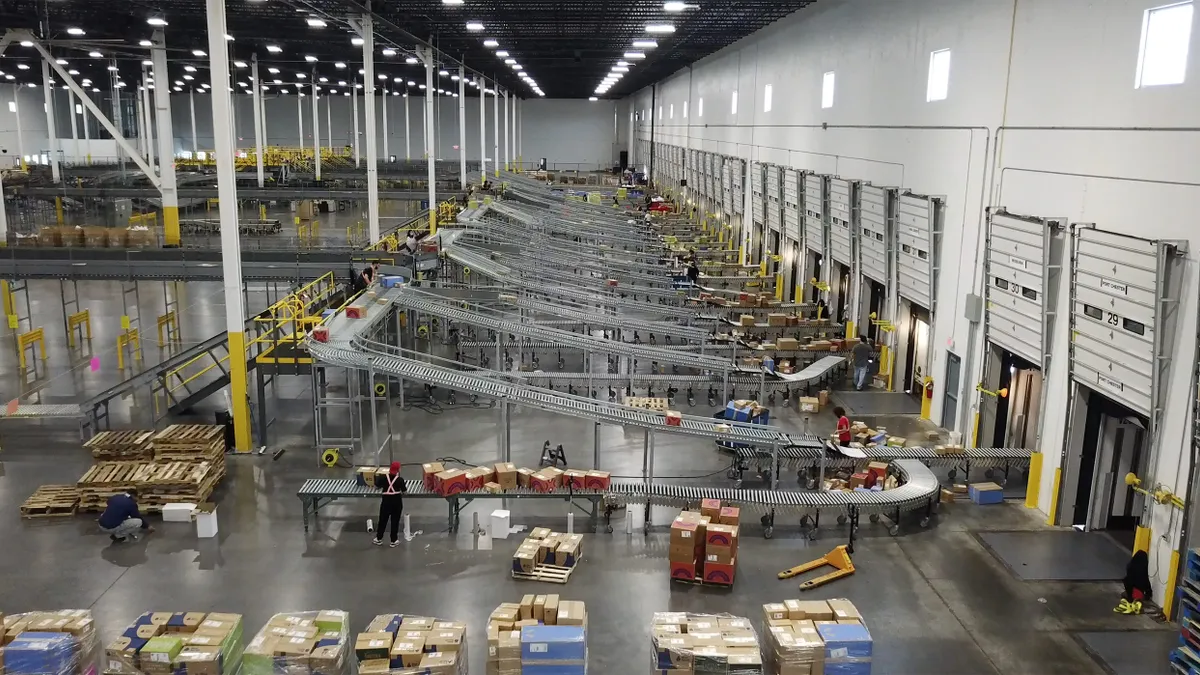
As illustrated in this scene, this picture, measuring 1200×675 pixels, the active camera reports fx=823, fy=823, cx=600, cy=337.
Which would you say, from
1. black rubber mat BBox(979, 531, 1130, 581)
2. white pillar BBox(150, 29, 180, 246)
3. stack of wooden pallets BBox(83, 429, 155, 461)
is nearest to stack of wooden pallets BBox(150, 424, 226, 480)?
stack of wooden pallets BBox(83, 429, 155, 461)

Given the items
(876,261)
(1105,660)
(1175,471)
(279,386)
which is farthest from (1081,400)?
(279,386)

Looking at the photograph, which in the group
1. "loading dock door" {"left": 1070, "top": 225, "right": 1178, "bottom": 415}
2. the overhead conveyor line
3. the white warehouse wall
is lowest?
the overhead conveyor line

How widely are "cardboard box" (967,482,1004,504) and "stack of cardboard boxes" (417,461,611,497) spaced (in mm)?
5424

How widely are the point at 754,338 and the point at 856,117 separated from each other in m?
5.74

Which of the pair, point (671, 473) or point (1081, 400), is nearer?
point (1081, 400)

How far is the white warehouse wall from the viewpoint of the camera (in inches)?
356

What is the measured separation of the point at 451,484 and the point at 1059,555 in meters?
7.73

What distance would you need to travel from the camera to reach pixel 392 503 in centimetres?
1031

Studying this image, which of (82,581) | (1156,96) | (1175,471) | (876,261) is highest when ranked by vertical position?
(1156,96)

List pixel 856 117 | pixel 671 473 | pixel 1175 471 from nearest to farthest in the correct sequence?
pixel 1175 471, pixel 671 473, pixel 856 117

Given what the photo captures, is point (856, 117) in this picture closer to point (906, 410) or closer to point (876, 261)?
point (876, 261)

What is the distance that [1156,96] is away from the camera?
932cm

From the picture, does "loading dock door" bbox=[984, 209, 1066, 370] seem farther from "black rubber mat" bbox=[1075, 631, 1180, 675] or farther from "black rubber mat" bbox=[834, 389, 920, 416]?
"black rubber mat" bbox=[1075, 631, 1180, 675]

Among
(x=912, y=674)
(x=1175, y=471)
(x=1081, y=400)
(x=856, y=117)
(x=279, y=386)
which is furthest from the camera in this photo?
(x=856, y=117)
